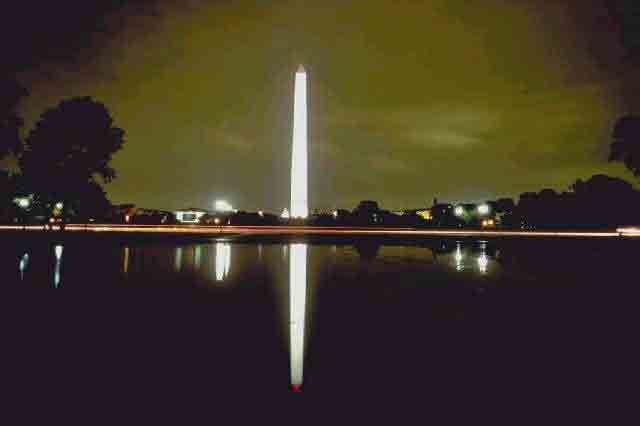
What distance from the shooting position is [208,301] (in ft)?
28.3

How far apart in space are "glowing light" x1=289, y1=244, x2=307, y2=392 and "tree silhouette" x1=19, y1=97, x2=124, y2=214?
98.7ft

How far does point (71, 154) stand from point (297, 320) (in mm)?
37428

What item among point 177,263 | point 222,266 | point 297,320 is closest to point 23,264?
point 177,263

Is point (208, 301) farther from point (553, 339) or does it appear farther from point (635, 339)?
point (635, 339)

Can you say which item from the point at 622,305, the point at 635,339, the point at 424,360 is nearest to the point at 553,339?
the point at 635,339

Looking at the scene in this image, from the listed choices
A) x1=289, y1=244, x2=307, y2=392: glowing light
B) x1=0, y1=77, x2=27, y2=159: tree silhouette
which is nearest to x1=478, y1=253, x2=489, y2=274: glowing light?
x1=289, y1=244, x2=307, y2=392: glowing light

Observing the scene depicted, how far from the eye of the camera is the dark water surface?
14.5 feet

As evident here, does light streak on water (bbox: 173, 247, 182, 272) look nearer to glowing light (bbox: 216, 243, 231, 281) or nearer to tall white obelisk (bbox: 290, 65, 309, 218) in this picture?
glowing light (bbox: 216, 243, 231, 281)

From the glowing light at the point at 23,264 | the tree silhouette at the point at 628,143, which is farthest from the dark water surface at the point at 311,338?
the tree silhouette at the point at 628,143

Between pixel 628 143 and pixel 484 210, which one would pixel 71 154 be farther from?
pixel 484 210

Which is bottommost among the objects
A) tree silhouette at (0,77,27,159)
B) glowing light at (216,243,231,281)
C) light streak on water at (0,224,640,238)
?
glowing light at (216,243,231,281)

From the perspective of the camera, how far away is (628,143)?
140 feet

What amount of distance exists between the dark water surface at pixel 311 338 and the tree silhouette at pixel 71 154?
1102 inches

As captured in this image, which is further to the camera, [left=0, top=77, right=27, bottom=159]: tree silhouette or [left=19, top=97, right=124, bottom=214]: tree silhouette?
[left=19, top=97, right=124, bottom=214]: tree silhouette
